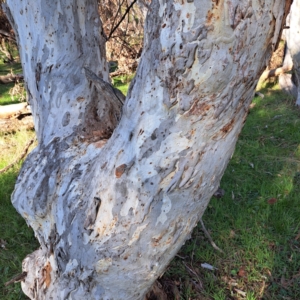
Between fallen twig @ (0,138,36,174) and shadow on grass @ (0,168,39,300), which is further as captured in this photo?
fallen twig @ (0,138,36,174)

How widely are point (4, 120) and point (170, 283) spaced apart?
141 inches

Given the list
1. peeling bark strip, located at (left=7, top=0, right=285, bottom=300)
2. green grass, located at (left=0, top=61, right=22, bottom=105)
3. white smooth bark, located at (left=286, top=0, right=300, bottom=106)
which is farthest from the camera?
green grass, located at (left=0, top=61, right=22, bottom=105)

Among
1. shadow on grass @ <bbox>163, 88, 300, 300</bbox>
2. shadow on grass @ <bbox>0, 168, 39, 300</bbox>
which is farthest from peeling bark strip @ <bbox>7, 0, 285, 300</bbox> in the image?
shadow on grass @ <bbox>163, 88, 300, 300</bbox>

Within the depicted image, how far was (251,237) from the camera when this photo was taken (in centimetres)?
281

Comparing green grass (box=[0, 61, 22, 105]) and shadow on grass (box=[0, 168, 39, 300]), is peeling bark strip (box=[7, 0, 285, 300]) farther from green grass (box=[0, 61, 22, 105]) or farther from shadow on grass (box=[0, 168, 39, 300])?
green grass (box=[0, 61, 22, 105])

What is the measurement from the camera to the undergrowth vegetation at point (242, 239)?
2432mm

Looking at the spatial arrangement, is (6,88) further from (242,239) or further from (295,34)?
(242,239)

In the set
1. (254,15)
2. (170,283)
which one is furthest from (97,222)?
(170,283)

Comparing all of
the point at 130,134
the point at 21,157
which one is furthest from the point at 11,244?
the point at 130,134

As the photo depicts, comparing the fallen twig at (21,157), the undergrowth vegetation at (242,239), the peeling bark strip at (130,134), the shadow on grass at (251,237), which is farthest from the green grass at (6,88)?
the peeling bark strip at (130,134)

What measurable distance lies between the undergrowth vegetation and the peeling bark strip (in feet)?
3.11

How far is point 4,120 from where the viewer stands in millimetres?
4867

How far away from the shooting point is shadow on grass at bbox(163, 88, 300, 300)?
2434mm

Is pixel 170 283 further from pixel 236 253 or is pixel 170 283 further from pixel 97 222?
pixel 97 222
